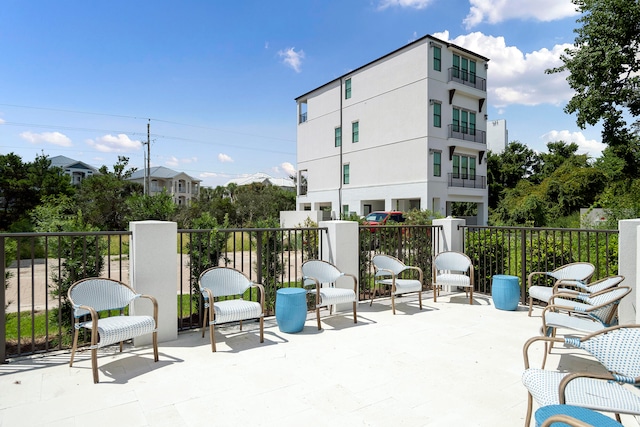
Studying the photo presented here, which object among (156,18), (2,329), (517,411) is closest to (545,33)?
(517,411)

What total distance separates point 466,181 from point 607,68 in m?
10.7

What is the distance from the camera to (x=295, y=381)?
125 inches

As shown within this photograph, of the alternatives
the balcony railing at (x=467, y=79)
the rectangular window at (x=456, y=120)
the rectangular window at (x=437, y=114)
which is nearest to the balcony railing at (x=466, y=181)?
the rectangular window at (x=456, y=120)

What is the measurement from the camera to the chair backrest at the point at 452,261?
624 centimetres

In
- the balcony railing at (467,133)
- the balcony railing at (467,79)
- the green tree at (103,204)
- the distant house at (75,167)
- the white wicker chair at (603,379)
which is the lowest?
the white wicker chair at (603,379)

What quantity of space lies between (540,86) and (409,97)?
7.17m

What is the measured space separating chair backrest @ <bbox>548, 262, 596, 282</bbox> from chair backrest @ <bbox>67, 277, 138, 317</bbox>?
5.46 m

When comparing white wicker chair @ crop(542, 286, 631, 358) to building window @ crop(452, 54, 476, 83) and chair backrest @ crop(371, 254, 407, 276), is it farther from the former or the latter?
building window @ crop(452, 54, 476, 83)

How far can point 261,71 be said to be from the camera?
19.5m

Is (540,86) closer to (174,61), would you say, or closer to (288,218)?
(288,218)

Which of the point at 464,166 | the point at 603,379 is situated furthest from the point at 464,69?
the point at 603,379

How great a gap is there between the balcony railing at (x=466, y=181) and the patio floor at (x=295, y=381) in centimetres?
1982

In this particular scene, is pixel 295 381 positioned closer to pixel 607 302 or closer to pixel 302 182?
pixel 607 302

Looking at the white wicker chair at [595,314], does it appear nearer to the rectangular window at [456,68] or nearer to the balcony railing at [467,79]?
the balcony railing at [467,79]
